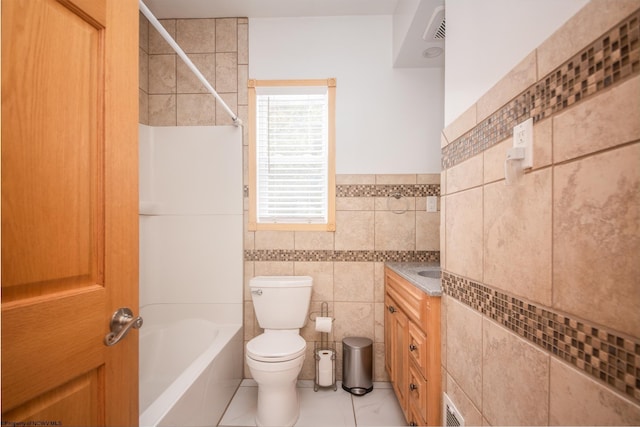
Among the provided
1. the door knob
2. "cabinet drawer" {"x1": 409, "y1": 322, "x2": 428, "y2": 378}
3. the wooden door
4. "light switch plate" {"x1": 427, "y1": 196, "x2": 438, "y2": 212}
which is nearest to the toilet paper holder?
"cabinet drawer" {"x1": 409, "y1": 322, "x2": 428, "y2": 378}

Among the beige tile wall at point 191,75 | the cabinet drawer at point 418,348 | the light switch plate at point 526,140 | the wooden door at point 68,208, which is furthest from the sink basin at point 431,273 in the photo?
the beige tile wall at point 191,75

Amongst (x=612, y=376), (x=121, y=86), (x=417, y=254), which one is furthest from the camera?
(x=417, y=254)

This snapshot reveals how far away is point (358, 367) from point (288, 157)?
63.8 inches

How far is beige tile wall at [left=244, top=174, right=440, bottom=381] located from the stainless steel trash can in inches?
5.4

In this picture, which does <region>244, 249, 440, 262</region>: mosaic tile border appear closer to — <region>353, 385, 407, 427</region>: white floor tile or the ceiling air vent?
<region>353, 385, 407, 427</region>: white floor tile

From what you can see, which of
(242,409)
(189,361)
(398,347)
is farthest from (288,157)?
(242,409)

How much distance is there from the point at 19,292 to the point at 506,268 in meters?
1.16

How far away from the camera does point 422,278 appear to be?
5.12ft

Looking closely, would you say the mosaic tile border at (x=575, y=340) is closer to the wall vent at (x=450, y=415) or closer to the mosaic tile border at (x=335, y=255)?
the wall vent at (x=450, y=415)

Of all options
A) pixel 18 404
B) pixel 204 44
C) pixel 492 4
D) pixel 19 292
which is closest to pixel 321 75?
pixel 204 44

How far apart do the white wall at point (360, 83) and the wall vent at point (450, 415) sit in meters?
1.52

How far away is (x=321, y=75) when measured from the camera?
7.38 feet

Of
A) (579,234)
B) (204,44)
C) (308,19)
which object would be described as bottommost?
(579,234)

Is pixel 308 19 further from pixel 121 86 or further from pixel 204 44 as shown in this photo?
pixel 121 86
